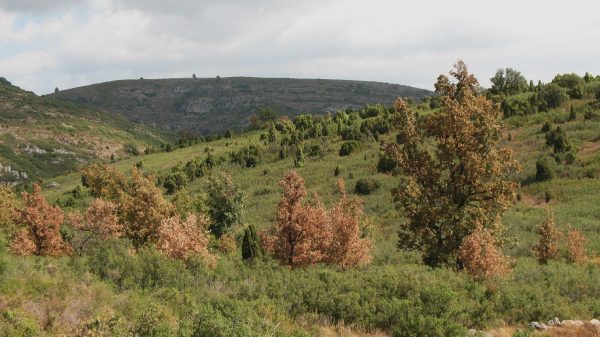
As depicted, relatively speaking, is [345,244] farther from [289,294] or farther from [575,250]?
[575,250]

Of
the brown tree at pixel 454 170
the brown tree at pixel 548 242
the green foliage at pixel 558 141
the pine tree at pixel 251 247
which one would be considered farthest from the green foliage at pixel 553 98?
the pine tree at pixel 251 247

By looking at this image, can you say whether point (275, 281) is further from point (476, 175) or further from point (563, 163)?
point (563, 163)

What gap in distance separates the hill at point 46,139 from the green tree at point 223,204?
99197 mm

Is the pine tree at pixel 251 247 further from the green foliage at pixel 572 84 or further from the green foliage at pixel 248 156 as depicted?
the green foliage at pixel 572 84

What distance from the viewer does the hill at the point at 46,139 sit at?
128m

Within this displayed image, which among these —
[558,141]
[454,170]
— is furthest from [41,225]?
[558,141]

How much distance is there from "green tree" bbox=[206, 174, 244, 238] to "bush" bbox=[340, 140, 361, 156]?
33630 mm

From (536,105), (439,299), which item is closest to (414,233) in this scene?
(439,299)

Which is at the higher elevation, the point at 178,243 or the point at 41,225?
the point at 178,243

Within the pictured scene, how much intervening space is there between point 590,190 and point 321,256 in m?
35.5

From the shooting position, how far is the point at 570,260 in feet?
86.4

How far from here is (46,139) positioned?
6004 inches

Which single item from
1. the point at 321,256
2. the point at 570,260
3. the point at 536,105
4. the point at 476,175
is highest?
the point at 536,105

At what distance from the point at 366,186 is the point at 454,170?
34.5 meters
